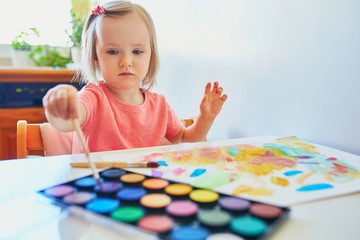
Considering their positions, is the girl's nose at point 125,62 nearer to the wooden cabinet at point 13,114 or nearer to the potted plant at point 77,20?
the wooden cabinet at point 13,114

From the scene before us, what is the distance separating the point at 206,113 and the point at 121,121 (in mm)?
234

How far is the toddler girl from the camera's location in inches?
28.3

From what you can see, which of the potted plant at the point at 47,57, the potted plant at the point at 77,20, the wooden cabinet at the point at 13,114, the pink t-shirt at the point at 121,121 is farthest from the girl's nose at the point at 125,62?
the potted plant at the point at 47,57

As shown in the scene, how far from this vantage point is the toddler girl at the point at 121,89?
0.72 metres

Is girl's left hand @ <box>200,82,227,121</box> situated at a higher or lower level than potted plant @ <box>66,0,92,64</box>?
lower

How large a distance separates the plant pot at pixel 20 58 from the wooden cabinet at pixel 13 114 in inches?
16.1

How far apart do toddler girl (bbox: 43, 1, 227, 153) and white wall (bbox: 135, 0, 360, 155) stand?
15cm

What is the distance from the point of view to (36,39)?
2.04m

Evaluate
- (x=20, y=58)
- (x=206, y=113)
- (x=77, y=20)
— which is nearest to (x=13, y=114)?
(x=20, y=58)

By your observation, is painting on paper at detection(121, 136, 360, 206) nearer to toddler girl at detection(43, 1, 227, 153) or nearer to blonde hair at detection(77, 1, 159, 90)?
toddler girl at detection(43, 1, 227, 153)

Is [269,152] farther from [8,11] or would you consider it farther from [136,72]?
[8,11]

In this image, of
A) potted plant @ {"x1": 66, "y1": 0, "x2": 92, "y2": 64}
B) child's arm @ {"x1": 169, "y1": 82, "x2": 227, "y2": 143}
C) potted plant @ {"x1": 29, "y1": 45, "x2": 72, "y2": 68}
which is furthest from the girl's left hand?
potted plant @ {"x1": 29, "y1": 45, "x2": 72, "y2": 68}

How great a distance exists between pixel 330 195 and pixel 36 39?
2.16 metres

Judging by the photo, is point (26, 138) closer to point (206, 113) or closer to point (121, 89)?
point (121, 89)
